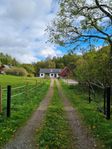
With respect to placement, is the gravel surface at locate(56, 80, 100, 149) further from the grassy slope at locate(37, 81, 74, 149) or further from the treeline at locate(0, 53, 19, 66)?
the treeline at locate(0, 53, 19, 66)

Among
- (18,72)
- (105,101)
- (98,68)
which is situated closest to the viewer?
(105,101)

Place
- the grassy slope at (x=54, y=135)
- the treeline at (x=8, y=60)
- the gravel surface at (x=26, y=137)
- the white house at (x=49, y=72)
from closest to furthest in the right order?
1. the gravel surface at (x=26, y=137)
2. the grassy slope at (x=54, y=135)
3. the white house at (x=49, y=72)
4. the treeline at (x=8, y=60)

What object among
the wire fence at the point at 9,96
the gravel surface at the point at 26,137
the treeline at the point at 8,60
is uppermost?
the treeline at the point at 8,60

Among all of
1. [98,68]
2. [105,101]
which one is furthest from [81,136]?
[98,68]

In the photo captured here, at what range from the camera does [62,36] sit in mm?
24266

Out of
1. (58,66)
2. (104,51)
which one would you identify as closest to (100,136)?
(104,51)

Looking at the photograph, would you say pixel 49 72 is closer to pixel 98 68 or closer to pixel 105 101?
pixel 98 68

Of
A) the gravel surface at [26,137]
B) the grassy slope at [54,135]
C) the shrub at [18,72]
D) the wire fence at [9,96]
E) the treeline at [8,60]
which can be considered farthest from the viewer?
the treeline at [8,60]

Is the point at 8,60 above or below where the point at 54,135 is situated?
Result: above

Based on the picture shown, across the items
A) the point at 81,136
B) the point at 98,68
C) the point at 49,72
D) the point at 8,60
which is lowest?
the point at 81,136

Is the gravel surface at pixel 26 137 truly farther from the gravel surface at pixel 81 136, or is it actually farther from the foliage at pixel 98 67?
the foliage at pixel 98 67

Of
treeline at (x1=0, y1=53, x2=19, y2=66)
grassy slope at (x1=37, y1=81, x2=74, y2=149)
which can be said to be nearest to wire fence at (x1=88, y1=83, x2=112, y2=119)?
grassy slope at (x1=37, y1=81, x2=74, y2=149)

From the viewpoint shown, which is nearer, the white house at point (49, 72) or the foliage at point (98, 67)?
the foliage at point (98, 67)

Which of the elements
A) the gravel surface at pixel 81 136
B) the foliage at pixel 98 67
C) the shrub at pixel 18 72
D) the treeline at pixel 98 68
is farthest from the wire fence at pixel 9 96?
the shrub at pixel 18 72
